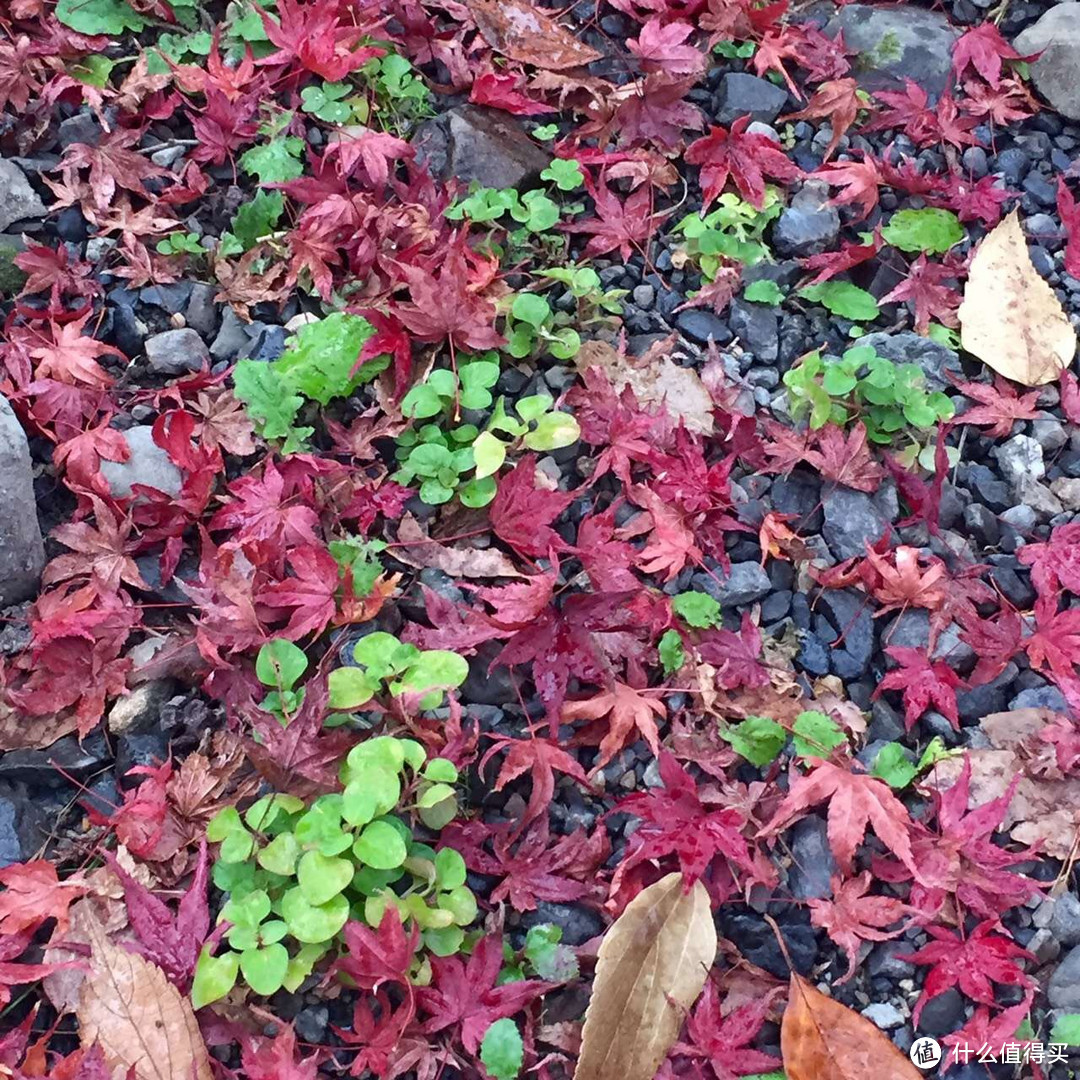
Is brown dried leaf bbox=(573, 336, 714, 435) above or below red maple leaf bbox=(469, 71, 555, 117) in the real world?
below

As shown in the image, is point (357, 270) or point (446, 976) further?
point (357, 270)

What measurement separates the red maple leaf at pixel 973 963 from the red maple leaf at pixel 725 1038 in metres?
0.29

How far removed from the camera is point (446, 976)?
1.69 m

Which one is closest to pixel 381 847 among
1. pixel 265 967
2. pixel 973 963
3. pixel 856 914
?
pixel 265 967

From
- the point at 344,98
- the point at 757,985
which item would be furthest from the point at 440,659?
the point at 344,98

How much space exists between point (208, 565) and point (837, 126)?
2025 millimetres

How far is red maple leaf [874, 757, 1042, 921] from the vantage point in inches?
69.9

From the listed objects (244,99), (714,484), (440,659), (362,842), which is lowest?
(362,842)

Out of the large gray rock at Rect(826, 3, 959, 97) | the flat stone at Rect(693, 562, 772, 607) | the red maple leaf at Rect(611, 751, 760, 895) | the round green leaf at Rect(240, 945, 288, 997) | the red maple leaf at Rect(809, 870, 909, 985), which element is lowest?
the round green leaf at Rect(240, 945, 288, 997)

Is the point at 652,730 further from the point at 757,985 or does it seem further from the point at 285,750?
the point at 285,750

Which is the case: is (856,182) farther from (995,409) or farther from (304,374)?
(304,374)

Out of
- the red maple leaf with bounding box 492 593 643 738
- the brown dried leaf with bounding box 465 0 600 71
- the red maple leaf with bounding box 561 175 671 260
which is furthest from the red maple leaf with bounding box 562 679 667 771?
the brown dried leaf with bounding box 465 0 600 71

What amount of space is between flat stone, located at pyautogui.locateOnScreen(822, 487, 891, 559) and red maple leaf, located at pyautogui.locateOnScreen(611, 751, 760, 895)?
2.22 feet

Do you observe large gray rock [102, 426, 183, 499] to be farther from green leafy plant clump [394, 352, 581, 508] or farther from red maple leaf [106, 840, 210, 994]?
red maple leaf [106, 840, 210, 994]
